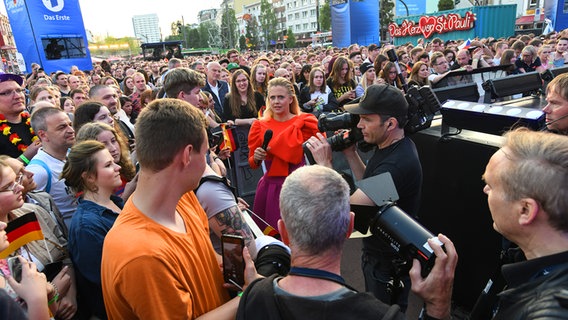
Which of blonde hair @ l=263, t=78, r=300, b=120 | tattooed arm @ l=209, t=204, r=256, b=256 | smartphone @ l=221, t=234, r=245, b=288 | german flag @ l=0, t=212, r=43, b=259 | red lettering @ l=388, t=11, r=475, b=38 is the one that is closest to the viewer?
smartphone @ l=221, t=234, r=245, b=288

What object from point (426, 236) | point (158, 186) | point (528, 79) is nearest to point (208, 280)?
point (158, 186)

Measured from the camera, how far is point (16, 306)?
1.10 meters

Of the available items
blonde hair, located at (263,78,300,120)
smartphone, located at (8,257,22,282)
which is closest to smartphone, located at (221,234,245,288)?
smartphone, located at (8,257,22,282)

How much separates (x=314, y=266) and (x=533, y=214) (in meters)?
0.80

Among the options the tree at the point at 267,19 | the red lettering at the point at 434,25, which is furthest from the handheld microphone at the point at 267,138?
the tree at the point at 267,19

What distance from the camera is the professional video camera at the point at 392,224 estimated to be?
4.83ft

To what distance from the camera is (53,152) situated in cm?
305

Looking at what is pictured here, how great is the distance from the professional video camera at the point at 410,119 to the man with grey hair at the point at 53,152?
6.28 feet

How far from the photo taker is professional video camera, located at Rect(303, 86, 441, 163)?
8.21 feet

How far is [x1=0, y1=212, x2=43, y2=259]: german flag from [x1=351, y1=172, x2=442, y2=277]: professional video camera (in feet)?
5.15

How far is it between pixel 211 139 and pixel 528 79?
347 centimetres

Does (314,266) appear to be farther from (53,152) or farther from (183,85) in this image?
(53,152)

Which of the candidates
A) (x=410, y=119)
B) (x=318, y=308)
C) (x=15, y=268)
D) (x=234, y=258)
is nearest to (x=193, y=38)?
(x=410, y=119)

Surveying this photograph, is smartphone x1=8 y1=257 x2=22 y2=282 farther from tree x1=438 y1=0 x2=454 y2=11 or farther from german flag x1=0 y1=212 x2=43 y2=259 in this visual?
tree x1=438 y1=0 x2=454 y2=11
